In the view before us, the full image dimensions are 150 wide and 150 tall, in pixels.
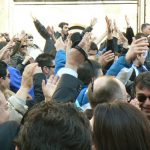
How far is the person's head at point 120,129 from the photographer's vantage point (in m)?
2.47

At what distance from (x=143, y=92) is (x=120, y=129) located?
5.32 feet

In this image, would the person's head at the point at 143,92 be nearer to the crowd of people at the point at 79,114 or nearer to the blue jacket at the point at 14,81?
the crowd of people at the point at 79,114

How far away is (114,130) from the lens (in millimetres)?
2506

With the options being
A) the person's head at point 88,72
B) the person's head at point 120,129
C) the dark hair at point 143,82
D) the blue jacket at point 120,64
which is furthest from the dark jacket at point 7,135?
the person's head at point 88,72

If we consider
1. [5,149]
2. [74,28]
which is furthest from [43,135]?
[74,28]

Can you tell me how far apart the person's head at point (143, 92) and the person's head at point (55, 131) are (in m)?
1.72

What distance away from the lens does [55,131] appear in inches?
Result: 83.7

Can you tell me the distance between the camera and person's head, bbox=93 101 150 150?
2.47 metres

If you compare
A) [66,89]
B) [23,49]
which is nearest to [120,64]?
[66,89]

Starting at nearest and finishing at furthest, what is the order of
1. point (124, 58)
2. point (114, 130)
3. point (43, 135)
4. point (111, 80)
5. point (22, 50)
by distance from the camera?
point (43, 135) < point (114, 130) < point (111, 80) < point (124, 58) < point (22, 50)

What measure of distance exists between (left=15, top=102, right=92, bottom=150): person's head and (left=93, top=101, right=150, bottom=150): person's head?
248mm

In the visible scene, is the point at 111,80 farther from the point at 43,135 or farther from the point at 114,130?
the point at 43,135

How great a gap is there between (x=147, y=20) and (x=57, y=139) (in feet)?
47.1

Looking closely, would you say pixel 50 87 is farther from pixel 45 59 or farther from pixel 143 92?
pixel 45 59
